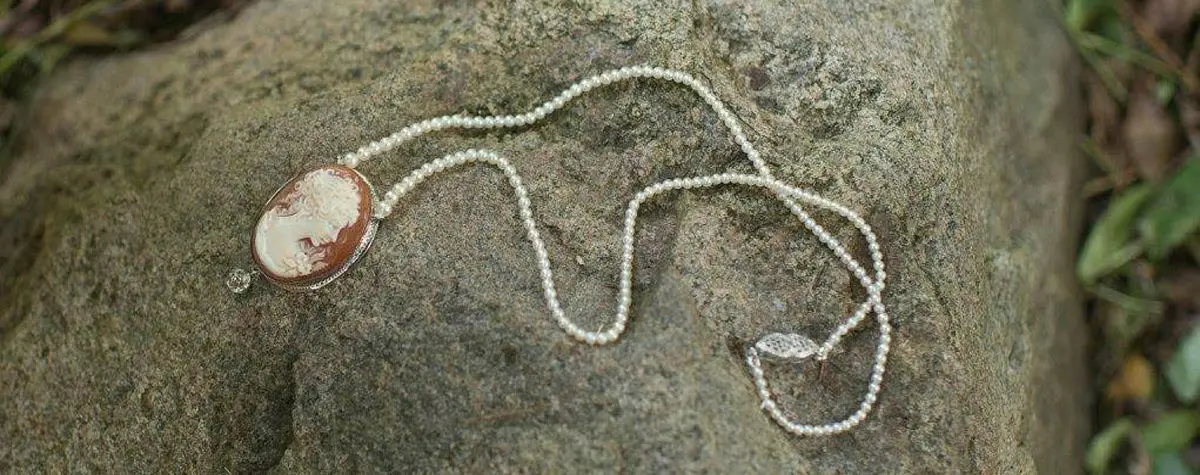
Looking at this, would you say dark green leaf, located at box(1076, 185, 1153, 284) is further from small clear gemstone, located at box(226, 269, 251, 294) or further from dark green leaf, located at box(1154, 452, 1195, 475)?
small clear gemstone, located at box(226, 269, 251, 294)

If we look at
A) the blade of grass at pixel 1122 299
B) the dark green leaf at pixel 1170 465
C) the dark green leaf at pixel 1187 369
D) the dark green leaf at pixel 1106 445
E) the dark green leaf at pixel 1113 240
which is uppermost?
the dark green leaf at pixel 1113 240

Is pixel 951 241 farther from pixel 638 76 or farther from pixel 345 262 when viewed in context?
pixel 345 262

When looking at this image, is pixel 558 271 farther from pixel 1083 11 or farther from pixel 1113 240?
pixel 1083 11

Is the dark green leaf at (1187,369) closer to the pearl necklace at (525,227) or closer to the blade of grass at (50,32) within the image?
the pearl necklace at (525,227)

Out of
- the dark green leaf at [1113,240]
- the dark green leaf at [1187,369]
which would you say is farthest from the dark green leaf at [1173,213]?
the dark green leaf at [1187,369]

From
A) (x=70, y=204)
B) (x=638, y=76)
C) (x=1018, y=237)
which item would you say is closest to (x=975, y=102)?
(x=1018, y=237)

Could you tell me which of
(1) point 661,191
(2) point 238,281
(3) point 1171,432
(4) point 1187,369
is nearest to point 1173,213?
(4) point 1187,369
